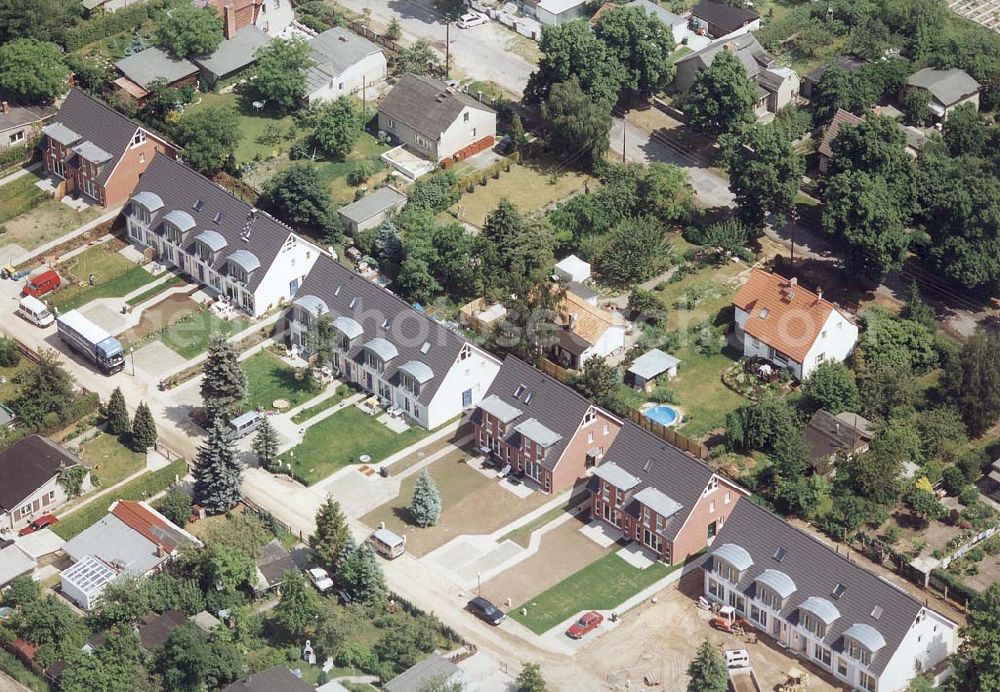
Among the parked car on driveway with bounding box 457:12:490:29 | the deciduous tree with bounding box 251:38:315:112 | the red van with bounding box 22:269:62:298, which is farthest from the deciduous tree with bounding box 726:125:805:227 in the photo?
the red van with bounding box 22:269:62:298

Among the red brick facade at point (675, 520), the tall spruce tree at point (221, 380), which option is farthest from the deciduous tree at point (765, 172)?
the tall spruce tree at point (221, 380)

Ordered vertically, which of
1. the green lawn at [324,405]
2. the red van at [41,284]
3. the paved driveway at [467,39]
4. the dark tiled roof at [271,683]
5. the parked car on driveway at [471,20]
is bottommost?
the red van at [41,284]

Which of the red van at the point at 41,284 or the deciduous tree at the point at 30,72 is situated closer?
the red van at the point at 41,284

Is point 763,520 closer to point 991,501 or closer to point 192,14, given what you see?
point 991,501

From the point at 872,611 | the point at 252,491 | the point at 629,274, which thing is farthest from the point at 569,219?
the point at 872,611

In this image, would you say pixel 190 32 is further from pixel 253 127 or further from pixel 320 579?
pixel 320 579

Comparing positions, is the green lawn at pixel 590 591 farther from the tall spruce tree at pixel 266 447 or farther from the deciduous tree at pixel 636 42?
the deciduous tree at pixel 636 42
